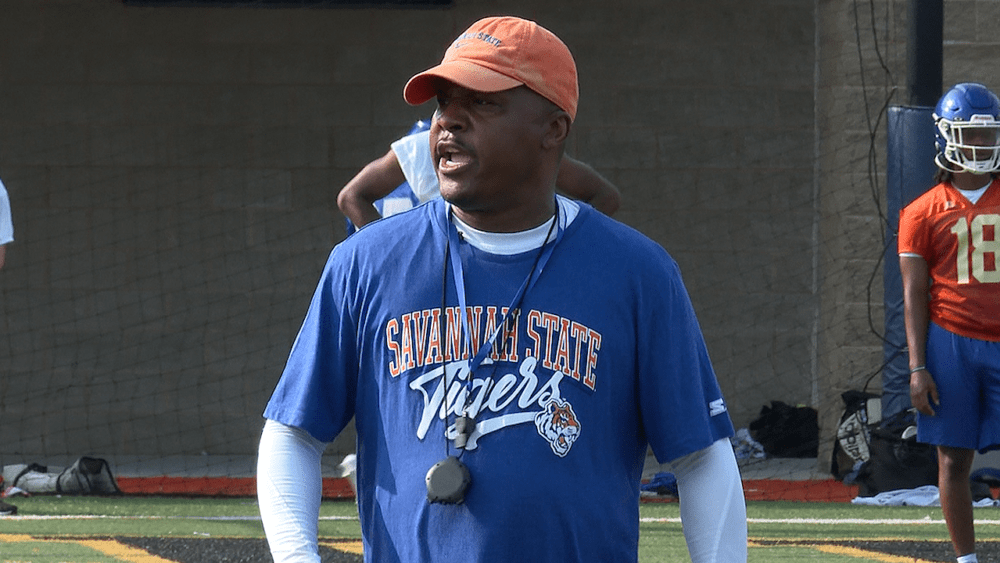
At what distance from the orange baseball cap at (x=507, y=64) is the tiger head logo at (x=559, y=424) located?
0.47 meters

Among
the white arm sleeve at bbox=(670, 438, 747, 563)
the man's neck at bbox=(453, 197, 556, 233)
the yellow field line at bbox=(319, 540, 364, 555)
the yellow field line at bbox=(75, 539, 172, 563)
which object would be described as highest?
the man's neck at bbox=(453, 197, 556, 233)

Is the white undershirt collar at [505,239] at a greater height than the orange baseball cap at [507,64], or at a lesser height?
lesser

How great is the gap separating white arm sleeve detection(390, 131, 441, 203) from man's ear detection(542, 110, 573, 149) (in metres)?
3.70

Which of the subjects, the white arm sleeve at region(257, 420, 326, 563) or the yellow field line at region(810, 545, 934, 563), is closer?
the white arm sleeve at region(257, 420, 326, 563)

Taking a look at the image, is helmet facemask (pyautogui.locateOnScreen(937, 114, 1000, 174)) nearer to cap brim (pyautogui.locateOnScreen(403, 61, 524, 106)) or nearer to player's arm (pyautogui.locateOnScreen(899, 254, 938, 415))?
player's arm (pyautogui.locateOnScreen(899, 254, 938, 415))

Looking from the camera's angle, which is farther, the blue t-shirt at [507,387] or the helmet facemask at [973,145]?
the helmet facemask at [973,145]

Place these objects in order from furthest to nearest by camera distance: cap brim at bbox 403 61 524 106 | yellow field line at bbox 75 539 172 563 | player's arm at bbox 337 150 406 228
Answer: yellow field line at bbox 75 539 172 563 < player's arm at bbox 337 150 406 228 < cap brim at bbox 403 61 524 106

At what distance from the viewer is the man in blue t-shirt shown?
2.37 m

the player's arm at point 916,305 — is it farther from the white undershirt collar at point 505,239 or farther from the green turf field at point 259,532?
the white undershirt collar at point 505,239

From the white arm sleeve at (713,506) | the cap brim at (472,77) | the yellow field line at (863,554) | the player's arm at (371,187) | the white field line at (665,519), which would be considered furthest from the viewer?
the white field line at (665,519)

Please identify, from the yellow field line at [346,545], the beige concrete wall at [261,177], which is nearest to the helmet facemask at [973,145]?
the yellow field line at [346,545]

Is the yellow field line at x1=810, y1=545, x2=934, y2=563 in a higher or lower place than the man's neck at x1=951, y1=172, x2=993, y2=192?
lower

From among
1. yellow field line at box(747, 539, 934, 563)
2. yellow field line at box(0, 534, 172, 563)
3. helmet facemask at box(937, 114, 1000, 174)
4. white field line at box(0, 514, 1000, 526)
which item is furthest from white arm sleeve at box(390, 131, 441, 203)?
white field line at box(0, 514, 1000, 526)

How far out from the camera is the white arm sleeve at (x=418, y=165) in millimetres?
6211
